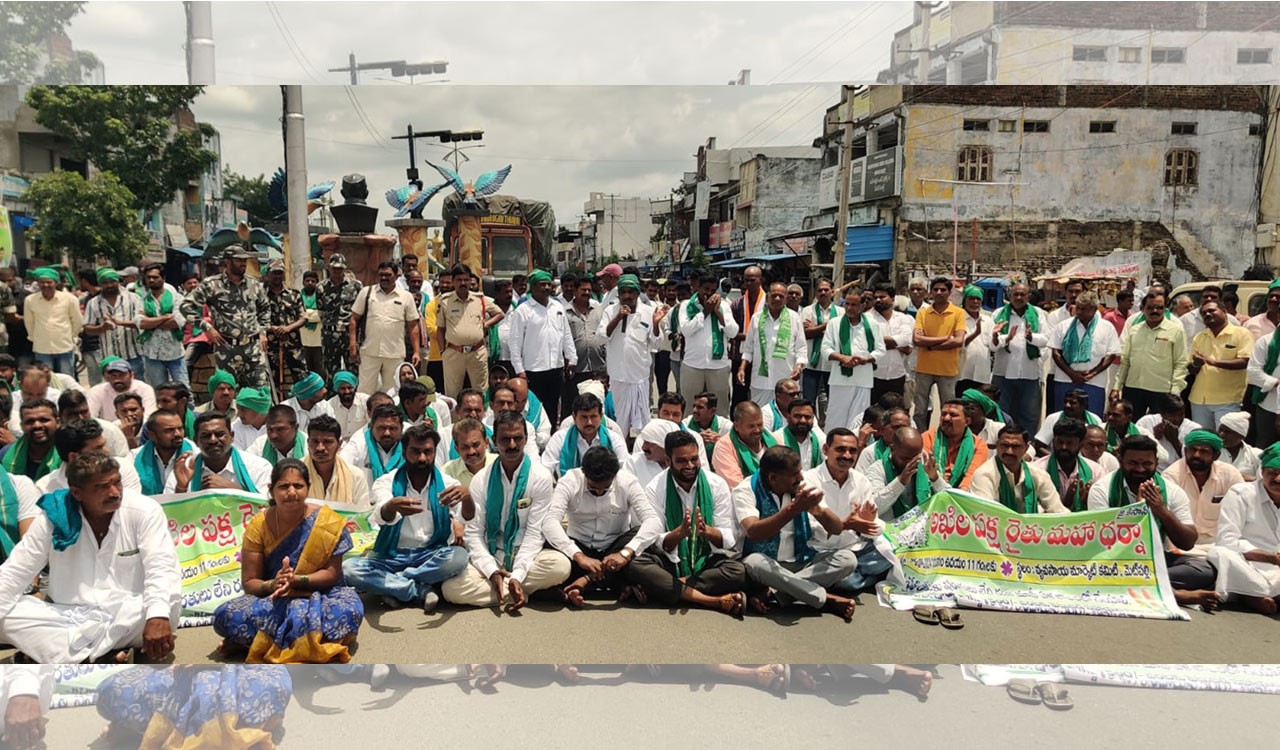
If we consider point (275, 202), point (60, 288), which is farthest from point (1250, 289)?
point (60, 288)

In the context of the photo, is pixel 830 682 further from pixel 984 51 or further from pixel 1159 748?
pixel 984 51

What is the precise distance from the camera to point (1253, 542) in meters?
4.53

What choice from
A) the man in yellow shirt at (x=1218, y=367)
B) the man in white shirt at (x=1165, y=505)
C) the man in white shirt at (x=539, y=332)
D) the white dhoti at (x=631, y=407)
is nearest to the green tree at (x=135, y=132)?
the man in white shirt at (x=539, y=332)

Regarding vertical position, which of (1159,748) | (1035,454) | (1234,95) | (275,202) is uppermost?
(1234,95)

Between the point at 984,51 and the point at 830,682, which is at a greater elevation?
the point at 984,51

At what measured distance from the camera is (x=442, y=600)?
4516 mm

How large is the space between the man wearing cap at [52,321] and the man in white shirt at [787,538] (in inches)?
239

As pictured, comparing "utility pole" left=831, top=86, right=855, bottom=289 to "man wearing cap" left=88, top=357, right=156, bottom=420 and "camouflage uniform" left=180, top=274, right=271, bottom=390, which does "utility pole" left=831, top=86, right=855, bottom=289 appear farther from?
"man wearing cap" left=88, top=357, right=156, bottom=420

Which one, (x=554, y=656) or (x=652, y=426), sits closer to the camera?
(x=554, y=656)

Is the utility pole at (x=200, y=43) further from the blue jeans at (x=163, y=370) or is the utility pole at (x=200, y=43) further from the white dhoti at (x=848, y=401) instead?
the white dhoti at (x=848, y=401)

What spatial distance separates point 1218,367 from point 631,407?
181 inches

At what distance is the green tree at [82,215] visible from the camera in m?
5.86

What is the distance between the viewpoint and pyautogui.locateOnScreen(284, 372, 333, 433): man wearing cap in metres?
6.25

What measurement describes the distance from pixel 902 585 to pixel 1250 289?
5.87m
